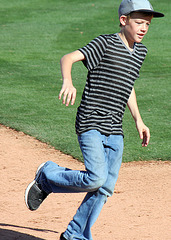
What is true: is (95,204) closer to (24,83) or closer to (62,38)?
(24,83)

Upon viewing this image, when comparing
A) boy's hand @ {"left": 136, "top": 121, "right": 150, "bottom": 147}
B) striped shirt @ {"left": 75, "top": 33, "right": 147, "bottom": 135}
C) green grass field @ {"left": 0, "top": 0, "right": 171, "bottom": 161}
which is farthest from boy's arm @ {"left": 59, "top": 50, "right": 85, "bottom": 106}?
green grass field @ {"left": 0, "top": 0, "right": 171, "bottom": 161}

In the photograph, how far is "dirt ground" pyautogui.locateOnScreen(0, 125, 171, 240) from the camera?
541cm

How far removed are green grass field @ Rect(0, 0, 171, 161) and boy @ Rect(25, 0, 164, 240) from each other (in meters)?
3.39

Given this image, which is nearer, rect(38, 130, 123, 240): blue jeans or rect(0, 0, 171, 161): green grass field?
rect(38, 130, 123, 240): blue jeans

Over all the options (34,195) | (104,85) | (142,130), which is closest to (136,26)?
(104,85)

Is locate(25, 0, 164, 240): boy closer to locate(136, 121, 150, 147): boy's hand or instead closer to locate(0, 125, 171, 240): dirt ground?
locate(136, 121, 150, 147): boy's hand

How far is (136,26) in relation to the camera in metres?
4.47

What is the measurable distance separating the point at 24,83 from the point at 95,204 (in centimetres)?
827

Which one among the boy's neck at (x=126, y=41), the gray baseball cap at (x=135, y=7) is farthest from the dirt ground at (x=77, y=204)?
the gray baseball cap at (x=135, y=7)

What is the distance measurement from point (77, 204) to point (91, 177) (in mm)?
1978

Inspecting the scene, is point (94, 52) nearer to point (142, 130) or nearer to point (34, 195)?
point (142, 130)

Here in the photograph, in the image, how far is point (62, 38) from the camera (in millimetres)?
17844

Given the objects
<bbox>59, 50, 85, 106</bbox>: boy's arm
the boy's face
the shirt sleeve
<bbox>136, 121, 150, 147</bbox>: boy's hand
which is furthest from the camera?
<bbox>136, 121, 150, 147</bbox>: boy's hand

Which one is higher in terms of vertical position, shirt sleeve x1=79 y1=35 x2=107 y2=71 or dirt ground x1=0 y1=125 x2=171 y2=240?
shirt sleeve x1=79 y1=35 x2=107 y2=71
